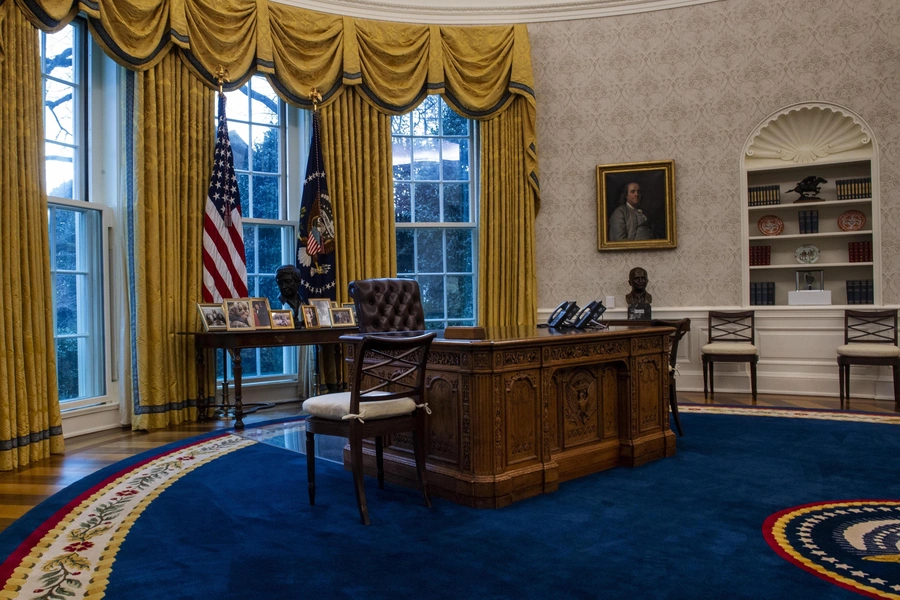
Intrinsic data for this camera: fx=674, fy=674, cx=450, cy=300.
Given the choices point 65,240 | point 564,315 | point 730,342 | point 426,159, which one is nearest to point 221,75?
point 65,240

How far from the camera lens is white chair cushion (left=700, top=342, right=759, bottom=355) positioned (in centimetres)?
643

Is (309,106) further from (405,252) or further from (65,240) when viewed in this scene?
(65,240)

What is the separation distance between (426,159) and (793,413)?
4.38 m

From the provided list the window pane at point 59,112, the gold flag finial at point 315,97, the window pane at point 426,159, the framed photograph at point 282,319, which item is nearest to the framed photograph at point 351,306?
the framed photograph at point 282,319

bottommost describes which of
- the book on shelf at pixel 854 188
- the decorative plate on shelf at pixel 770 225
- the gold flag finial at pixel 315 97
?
the decorative plate on shelf at pixel 770 225

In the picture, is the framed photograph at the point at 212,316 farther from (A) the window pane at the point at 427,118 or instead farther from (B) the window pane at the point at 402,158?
(A) the window pane at the point at 427,118

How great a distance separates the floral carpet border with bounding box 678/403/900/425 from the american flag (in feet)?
13.4

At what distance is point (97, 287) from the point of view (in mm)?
5375

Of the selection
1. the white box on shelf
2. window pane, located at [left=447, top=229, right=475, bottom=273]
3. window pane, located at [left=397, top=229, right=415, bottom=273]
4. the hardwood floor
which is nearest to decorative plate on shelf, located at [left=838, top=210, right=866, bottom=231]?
the white box on shelf

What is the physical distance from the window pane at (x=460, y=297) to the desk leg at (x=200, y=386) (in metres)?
2.73

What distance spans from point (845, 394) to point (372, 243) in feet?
15.7

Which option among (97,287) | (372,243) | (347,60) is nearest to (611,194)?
(372,243)

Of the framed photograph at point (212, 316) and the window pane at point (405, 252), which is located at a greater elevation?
the window pane at point (405, 252)

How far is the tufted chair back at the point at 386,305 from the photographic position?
429cm
